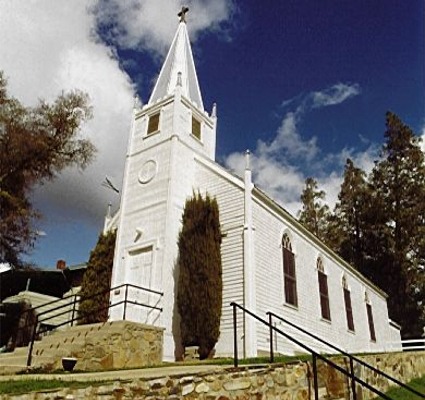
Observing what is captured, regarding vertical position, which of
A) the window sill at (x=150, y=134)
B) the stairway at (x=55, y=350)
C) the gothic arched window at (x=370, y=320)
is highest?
the window sill at (x=150, y=134)

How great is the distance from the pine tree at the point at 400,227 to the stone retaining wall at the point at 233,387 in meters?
22.0

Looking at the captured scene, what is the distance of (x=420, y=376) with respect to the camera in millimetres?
13016

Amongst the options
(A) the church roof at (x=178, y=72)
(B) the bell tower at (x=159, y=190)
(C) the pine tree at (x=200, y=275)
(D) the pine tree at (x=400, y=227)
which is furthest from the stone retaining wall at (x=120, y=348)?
(D) the pine tree at (x=400, y=227)

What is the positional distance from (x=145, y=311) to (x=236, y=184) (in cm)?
484

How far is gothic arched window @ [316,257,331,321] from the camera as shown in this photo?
1631 centimetres

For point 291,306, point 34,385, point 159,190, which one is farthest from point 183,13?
point 34,385

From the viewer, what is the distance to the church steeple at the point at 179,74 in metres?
17.7

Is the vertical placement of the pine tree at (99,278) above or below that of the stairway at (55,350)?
above

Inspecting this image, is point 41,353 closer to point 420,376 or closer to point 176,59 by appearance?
point 420,376

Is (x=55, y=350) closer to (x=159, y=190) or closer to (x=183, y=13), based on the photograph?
(x=159, y=190)

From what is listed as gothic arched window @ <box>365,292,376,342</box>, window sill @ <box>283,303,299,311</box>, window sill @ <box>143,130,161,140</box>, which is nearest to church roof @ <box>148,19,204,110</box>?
window sill @ <box>143,130,161,140</box>

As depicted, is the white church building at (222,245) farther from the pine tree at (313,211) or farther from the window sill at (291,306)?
the pine tree at (313,211)

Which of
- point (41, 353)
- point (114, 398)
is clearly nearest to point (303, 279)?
point (41, 353)

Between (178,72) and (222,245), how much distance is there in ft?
27.1
